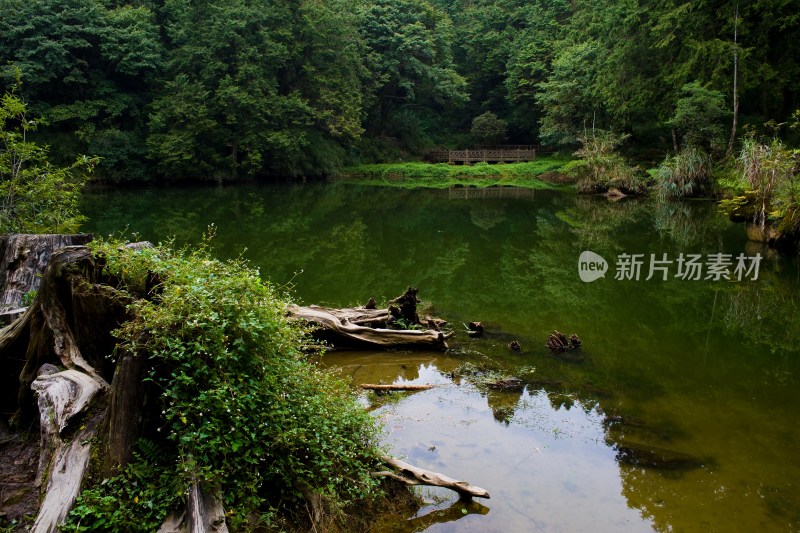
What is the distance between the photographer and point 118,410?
2717 mm

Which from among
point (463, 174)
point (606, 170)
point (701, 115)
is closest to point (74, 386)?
point (701, 115)

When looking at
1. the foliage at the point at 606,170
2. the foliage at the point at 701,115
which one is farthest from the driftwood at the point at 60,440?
the foliage at the point at 606,170

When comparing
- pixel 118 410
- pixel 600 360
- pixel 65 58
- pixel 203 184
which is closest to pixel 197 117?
pixel 203 184

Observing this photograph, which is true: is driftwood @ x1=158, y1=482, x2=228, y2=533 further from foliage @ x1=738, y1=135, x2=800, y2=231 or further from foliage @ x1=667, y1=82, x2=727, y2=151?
foliage @ x1=667, y1=82, x2=727, y2=151

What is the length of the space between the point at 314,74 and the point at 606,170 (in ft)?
54.3

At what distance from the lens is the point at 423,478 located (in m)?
3.58

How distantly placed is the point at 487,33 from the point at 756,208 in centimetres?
3278

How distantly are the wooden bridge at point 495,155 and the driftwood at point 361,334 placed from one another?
107 ft

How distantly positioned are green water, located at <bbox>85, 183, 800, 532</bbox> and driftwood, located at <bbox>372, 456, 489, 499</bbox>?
0.13m

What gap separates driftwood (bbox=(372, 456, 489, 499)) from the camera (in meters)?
3.58

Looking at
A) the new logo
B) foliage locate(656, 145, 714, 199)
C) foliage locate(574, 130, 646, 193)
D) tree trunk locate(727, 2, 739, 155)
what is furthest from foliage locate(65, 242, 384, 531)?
foliage locate(574, 130, 646, 193)

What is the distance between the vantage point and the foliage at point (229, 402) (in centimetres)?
263

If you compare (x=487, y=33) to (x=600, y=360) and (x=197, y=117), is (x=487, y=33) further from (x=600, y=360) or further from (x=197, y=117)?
(x=600, y=360)

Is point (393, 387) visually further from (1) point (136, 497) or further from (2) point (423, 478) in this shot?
(1) point (136, 497)
